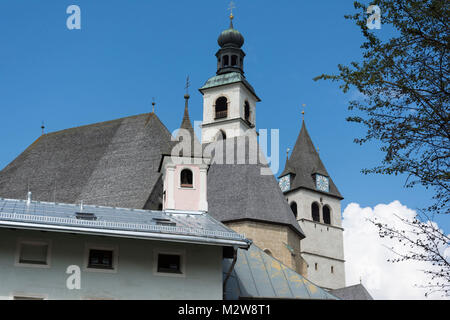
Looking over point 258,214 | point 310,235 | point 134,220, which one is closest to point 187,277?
point 134,220

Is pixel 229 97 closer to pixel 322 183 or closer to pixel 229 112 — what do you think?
pixel 229 112

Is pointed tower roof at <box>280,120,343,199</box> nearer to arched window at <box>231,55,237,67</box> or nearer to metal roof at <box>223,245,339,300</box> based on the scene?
arched window at <box>231,55,237,67</box>

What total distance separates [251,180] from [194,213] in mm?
14787

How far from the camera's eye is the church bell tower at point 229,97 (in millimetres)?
58375

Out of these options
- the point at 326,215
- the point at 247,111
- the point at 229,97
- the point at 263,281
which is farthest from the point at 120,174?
the point at 326,215

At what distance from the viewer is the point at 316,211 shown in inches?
2403

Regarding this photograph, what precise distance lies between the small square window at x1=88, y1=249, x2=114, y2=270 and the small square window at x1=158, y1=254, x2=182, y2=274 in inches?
54.0

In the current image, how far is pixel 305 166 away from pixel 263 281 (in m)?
40.1

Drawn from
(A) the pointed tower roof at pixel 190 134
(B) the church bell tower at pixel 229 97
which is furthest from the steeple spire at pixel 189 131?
(B) the church bell tower at pixel 229 97

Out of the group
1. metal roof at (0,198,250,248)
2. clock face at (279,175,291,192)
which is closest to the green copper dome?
clock face at (279,175,291,192)

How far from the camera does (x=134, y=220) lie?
18656 mm

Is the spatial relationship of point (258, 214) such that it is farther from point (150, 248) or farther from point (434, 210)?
point (434, 210)

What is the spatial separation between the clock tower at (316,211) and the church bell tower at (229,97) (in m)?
6.77

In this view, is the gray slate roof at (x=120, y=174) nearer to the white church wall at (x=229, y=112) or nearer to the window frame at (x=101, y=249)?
the window frame at (x=101, y=249)
